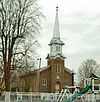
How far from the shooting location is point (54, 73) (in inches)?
3004

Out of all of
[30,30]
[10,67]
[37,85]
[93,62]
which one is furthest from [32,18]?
[93,62]

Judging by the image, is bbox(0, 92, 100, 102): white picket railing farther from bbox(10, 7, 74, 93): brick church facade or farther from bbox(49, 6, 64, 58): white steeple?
bbox(49, 6, 64, 58): white steeple

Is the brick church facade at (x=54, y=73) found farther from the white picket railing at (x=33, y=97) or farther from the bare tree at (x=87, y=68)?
the white picket railing at (x=33, y=97)

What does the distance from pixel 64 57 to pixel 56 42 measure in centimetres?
433

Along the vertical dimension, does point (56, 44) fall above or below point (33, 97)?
above

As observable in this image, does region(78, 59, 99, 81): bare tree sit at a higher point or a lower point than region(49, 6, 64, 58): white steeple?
lower

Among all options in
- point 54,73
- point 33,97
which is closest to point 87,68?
point 54,73

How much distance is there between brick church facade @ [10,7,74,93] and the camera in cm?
7488

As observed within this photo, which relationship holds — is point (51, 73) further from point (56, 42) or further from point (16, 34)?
point (16, 34)

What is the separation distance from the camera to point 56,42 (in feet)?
257

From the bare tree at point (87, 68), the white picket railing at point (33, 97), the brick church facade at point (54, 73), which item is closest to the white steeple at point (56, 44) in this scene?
the brick church facade at point (54, 73)

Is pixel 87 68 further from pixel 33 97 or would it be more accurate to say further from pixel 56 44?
pixel 33 97

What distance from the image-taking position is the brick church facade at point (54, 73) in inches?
2948

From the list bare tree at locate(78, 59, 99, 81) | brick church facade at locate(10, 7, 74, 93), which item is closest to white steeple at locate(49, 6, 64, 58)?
brick church facade at locate(10, 7, 74, 93)
